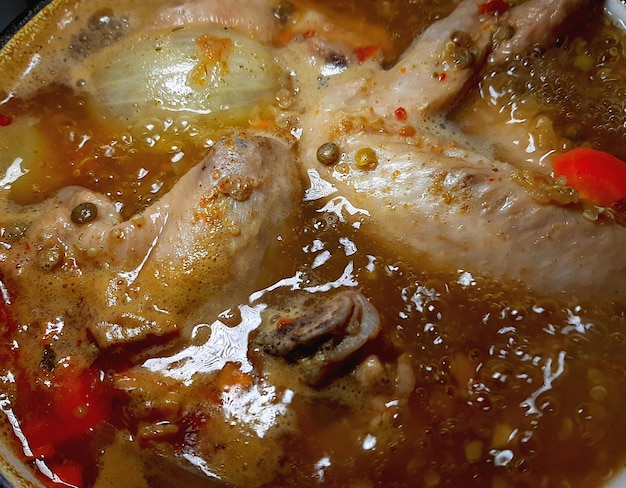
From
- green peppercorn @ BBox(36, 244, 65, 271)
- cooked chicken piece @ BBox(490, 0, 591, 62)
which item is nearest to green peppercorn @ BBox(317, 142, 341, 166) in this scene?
cooked chicken piece @ BBox(490, 0, 591, 62)

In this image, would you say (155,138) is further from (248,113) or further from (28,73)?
(28,73)

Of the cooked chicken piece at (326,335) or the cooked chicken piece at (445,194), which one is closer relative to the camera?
the cooked chicken piece at (326,335)

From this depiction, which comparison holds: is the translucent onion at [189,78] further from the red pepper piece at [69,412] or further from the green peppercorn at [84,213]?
the red pepper piece at [69,412]

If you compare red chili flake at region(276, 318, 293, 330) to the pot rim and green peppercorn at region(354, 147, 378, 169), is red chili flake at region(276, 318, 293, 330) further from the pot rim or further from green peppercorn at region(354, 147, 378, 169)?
the pot rim

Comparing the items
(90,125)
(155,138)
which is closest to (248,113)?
(155,138)

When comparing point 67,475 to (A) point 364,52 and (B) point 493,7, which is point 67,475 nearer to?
(A) point 364,52

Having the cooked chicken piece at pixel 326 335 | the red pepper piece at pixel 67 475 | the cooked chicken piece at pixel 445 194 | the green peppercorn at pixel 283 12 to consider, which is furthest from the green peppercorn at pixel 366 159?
the red pepper piece at pixel 67 475
